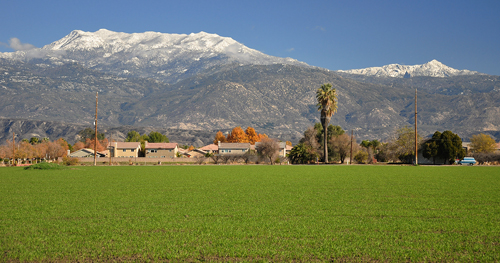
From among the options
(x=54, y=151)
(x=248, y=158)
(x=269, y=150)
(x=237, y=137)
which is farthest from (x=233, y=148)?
(x=54, y=151)

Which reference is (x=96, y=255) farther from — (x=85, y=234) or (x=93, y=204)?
(x=93, y=204)

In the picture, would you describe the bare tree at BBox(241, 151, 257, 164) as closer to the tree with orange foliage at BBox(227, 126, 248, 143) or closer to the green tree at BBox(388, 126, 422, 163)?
the green tree at BBox(388, 126, 422, 163)

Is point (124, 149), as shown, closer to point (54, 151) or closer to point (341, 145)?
point (54, 151)

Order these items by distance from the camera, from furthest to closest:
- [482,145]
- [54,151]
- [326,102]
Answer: [54,151] → [482,145] → [326,102]

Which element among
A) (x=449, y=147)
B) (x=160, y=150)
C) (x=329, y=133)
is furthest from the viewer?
(x=160, y=150)

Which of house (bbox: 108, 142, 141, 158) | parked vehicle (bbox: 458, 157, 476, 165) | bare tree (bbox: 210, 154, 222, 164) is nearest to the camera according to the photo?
parked vehicle (bbox: 458, 157, 476, 165)

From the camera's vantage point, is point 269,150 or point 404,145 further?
point 269,150

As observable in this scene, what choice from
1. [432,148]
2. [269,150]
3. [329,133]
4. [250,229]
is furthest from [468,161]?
[250,229]

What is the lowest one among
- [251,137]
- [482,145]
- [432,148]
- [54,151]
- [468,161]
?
[468,161]

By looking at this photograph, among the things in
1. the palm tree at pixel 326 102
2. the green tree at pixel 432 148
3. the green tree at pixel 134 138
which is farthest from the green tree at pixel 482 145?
the green tree at pixel 134 138

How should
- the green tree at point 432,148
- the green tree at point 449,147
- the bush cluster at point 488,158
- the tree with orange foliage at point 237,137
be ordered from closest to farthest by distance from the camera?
the green tree at point 449,147, the green tree at point 432,148, the bush cluster at point 488,158, the tree with orange foliage at point 237,137

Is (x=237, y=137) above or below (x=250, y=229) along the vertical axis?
above

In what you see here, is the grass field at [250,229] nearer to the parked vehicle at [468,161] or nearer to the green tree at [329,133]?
the parked vehicle at [468,161]

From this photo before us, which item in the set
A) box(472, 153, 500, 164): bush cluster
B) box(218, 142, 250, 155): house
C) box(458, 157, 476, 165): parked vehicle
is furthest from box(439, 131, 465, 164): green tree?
box(218, 142, 250, 155): house
